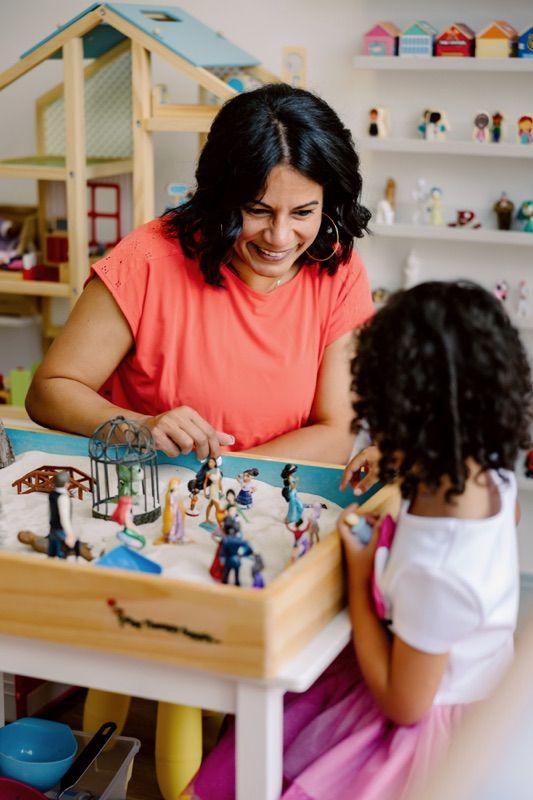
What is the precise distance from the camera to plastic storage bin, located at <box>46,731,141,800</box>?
145cm

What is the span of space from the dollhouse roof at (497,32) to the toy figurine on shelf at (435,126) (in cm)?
21

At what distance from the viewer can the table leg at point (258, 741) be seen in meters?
1.01

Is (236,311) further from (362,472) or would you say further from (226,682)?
(226,682)

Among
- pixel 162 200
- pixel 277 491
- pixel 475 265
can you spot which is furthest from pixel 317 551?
pixel 162 200

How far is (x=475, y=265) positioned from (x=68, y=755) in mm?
1827

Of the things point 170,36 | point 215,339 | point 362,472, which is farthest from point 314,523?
point 170,36

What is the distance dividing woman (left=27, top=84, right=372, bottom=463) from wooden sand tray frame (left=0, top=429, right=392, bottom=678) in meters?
0.50

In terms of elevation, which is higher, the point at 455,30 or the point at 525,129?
the point at 455,30

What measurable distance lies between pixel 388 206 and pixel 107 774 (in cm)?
175

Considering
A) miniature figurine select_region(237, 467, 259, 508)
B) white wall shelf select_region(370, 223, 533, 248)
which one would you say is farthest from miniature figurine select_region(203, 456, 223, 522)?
white wall shelf select_region(370, 223, 533, 248)

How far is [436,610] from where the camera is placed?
1.02 m

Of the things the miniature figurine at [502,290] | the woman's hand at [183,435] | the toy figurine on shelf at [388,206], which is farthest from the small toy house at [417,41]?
the woman's hand at [183,435]

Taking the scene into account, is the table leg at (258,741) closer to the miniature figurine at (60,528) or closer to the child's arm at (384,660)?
the child's arm at (384,660)

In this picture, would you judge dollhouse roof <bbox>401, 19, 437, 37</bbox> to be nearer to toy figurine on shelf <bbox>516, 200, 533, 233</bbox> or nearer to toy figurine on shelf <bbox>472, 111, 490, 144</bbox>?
toy figurine on shelf <bbox>472, 111, 490, 144</bbox>
